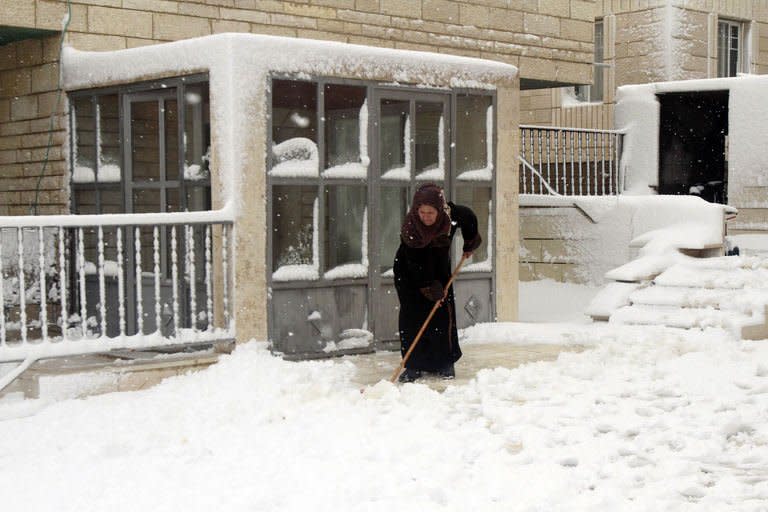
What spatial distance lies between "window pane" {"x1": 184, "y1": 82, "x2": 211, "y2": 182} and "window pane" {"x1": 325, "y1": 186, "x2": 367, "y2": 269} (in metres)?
1.08

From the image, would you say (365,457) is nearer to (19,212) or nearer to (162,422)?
(162,422)

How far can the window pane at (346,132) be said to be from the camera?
29.9ft

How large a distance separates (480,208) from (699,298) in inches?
96.3

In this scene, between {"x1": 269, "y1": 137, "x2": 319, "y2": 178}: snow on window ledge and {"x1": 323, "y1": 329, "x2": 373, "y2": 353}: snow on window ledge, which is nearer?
{"x1": 269, "y1": 137, "x2": 319, "y2": 178}: snow on window ledge

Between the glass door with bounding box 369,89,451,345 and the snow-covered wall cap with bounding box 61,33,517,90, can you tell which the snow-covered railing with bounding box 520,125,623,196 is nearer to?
the snow-covered wall cap with bounding box 61,33,517,90

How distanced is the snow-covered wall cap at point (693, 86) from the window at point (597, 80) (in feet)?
10.6

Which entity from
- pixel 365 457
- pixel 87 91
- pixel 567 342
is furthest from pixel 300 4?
pixel 365 457

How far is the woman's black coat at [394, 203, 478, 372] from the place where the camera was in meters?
8.15

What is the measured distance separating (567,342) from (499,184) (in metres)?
1.68

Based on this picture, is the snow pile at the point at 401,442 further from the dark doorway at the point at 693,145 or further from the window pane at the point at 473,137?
the dark doorway at the point at 693,145

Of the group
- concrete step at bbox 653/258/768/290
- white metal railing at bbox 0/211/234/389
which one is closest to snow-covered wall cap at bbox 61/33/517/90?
white metal railing at bbox 0/211/234/389

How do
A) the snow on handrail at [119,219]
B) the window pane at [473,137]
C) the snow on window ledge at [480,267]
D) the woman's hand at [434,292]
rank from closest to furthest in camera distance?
the snow on handrail at [119,219], the woman's hand at [434,292], the window pane at [473,137], the snow on window ledge at [480,267]

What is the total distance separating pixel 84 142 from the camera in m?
9.82

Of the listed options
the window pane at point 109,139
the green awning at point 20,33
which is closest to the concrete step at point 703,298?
the window pane at point 109,139
